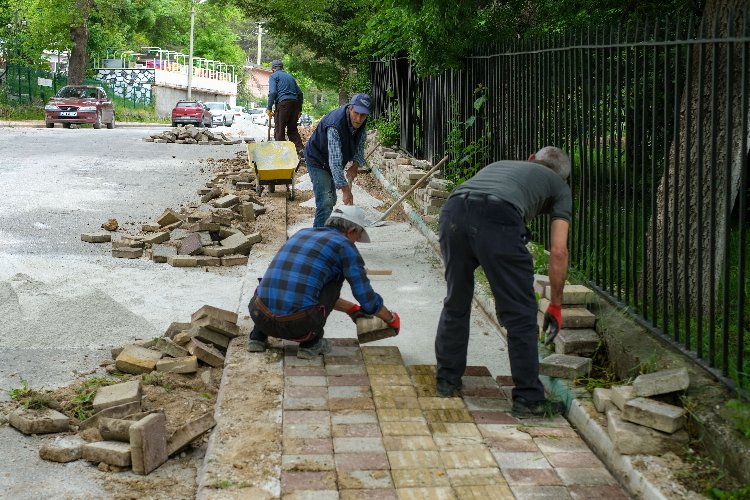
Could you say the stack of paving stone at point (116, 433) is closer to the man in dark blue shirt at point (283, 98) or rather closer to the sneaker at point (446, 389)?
the sneaker at point (446, 389)

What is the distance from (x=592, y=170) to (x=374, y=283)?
2441 millimetres

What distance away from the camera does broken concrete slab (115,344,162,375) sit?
598 centimetres

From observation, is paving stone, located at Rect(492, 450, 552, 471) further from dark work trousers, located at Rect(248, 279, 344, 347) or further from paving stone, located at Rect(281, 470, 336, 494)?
dark work trousers, located at Rect(248, 279, 344, 347)

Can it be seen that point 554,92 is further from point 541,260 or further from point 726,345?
point 726,345

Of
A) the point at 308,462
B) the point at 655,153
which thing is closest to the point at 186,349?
the point at 308,462

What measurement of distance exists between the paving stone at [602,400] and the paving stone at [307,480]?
5.05 feet

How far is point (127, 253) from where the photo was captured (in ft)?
32.0

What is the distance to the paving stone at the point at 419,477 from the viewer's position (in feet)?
13.6

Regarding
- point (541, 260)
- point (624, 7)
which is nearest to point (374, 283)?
point (541, 260)

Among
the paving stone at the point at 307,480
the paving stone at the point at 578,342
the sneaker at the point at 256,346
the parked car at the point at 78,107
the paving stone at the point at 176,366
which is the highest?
the parked car at the point at 78,107

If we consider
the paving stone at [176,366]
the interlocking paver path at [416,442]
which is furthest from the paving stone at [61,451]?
the paving stone at [176,366]

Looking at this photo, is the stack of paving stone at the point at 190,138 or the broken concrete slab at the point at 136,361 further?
the stack of paving stone at the point at 190,138

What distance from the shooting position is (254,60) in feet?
511

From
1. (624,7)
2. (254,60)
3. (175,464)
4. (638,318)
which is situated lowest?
(175,464)
